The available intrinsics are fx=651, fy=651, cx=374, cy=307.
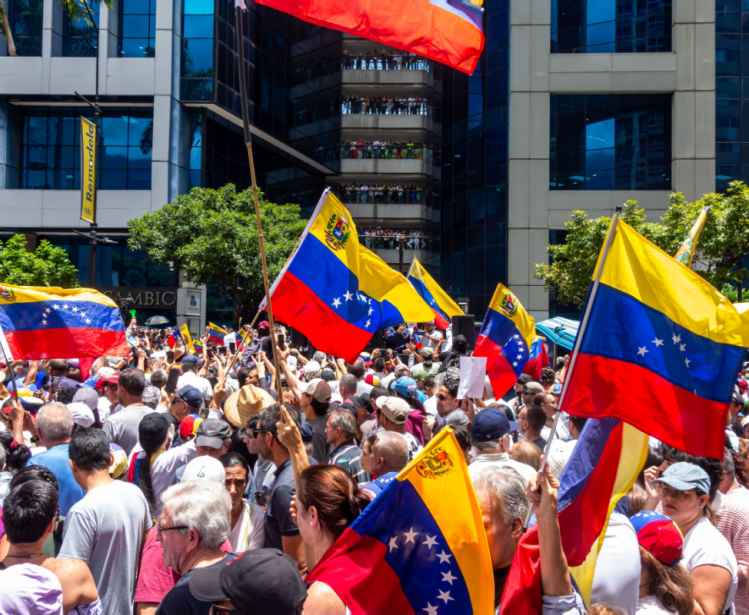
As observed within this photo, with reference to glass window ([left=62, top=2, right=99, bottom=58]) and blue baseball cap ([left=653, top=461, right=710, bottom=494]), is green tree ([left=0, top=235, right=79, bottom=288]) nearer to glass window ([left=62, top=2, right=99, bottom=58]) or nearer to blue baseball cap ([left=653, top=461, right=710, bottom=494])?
glass window ([left=62, top=2, right=99, bottom=58])

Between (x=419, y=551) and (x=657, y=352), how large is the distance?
1729mm

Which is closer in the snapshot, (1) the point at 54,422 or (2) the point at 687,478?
(2) the point at 687,478

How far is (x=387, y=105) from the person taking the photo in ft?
153

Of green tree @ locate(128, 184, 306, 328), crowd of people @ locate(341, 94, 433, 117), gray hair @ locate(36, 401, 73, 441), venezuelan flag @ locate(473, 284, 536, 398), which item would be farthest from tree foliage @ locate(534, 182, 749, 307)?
gray hair @ locate(36, 401, 73, 441)

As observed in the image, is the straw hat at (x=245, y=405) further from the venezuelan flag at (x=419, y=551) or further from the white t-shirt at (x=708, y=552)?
the white t-shirt at (x=708, y=552)

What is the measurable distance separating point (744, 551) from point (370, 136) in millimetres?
45253

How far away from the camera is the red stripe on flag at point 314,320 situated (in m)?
6.57

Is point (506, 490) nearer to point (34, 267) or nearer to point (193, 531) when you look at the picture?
point (193, 531)

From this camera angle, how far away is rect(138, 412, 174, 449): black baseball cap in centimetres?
515

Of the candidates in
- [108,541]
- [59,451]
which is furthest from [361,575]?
[59,451]

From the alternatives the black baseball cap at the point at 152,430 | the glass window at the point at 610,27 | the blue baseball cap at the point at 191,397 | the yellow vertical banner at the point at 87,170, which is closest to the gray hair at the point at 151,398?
the blue baseball cap at the point at 191,397

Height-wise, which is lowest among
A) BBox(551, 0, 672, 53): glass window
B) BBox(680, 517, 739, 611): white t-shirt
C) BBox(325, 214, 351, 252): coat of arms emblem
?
BBox(680, 517, 739, 611): white t-shirt

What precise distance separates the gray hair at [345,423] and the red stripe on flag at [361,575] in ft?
8.87

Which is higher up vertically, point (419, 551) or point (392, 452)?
point (392, 452)
